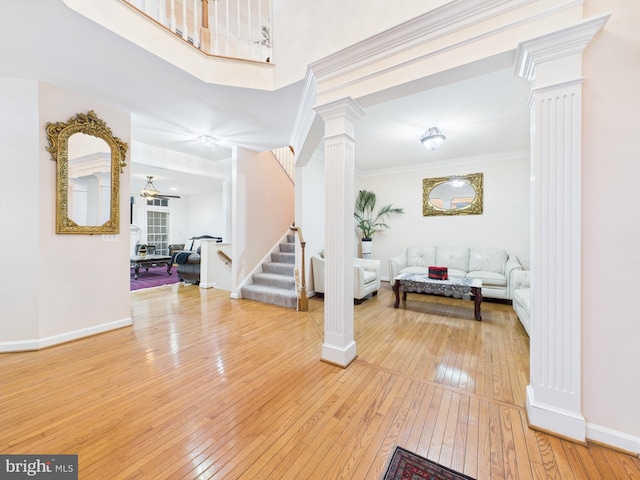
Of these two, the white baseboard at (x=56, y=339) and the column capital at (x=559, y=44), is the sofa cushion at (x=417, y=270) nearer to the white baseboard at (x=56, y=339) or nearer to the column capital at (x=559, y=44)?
the column capital at (x=559, y=44)

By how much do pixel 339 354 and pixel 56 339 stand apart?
9.46ft

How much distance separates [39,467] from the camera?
1228mm

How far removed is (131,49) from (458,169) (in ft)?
17.8

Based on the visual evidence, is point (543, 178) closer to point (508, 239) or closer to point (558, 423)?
point (558, 423)

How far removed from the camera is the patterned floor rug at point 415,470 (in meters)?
1.16

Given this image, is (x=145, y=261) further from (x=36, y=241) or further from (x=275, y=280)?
(x=36, y=241)

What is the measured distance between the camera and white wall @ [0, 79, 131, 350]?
237 centimetres

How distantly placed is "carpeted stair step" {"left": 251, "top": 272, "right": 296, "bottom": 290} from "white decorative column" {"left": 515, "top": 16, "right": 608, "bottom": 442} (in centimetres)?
327

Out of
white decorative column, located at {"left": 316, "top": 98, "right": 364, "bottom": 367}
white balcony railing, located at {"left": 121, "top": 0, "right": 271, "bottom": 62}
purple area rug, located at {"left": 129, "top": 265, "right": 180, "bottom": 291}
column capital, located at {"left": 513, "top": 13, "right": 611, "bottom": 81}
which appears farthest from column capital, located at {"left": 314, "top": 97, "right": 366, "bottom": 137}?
purple area rug, located at {"left": 129, "top": 265, "right": 180, "bottom": 291}

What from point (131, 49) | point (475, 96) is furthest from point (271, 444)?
point (475, 96)

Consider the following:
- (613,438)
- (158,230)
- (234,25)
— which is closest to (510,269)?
(613,438)

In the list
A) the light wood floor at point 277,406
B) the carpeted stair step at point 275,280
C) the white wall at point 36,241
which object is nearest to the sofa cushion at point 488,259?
the light wood floor at point 277,406

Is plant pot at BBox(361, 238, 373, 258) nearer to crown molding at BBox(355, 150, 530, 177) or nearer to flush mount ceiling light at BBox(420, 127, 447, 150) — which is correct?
crown molding at BBox(355, 150, 530, 177)

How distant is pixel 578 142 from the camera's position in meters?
1.34
